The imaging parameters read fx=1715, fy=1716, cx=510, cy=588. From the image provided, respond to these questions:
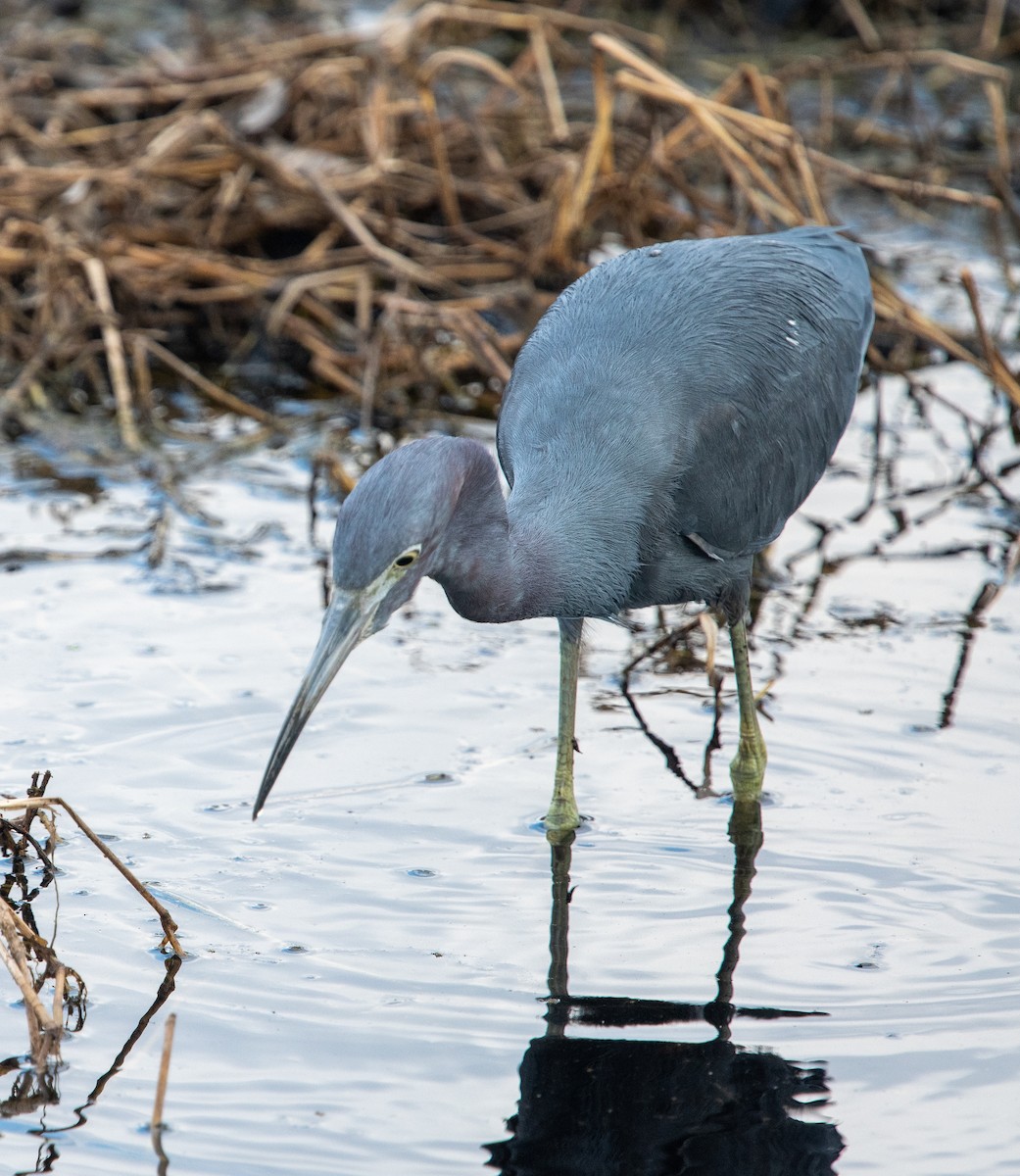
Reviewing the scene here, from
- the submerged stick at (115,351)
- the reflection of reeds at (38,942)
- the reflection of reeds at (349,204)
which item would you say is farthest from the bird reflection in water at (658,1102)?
the submerged stick at (115,351)

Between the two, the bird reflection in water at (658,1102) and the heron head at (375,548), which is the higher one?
the heron head at (375,548)

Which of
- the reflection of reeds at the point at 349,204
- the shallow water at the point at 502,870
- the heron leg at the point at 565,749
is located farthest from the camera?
the reflection of reeds at the point at 349,204

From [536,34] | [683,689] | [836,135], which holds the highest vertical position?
[536,34]

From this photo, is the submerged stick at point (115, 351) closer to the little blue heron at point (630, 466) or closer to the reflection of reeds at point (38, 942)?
the little blue heron at point (630, 466)

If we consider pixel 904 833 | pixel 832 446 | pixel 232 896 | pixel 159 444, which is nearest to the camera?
pixel 232 896

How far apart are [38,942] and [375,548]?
99cm

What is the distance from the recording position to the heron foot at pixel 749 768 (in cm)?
450

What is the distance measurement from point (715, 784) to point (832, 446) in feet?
3.74

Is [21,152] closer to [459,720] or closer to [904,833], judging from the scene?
[459,720]

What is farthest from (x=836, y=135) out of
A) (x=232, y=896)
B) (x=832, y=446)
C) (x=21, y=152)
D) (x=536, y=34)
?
(x=232, y=896)

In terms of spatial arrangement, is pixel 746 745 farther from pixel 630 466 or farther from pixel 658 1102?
pixel 658 1102

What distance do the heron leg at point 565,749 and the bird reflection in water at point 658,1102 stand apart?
0.72m

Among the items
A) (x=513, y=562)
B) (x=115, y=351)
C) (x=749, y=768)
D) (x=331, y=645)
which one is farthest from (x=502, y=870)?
(x=115, y=351)

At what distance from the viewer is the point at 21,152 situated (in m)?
7.98
